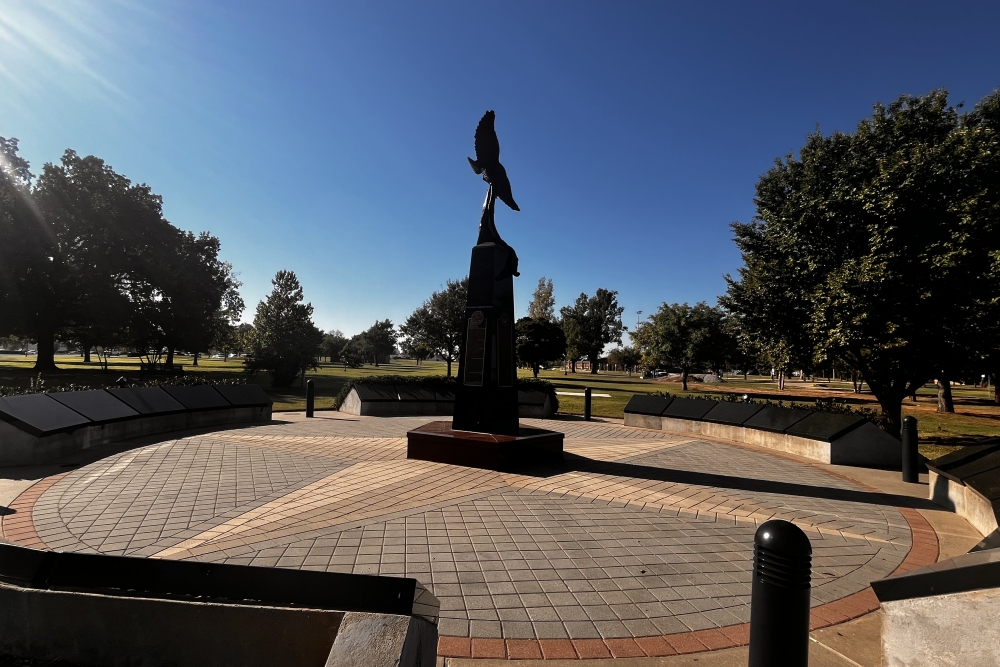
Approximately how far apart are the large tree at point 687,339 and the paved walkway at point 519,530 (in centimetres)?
3291

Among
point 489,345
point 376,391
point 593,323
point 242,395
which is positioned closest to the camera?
point 489,345

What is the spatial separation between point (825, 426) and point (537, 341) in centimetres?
3449

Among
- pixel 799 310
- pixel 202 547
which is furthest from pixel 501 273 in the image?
pixel 799 310

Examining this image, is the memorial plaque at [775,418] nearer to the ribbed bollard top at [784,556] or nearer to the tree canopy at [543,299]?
the ribbed bollard top at [784,556]

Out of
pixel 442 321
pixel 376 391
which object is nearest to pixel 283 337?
pixel 442 321

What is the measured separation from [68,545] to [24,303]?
31845 millimetres

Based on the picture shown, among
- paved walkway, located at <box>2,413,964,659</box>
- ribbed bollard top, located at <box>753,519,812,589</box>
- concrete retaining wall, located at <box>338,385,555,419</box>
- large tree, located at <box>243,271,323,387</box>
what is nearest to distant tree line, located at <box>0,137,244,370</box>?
large tree, located at <box>243,271,323,387</box>

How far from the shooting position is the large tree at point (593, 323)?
6304 centimetres

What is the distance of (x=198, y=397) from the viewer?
39.6ft

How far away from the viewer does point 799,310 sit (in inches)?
530

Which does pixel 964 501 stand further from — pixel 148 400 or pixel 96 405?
pixel 148 400

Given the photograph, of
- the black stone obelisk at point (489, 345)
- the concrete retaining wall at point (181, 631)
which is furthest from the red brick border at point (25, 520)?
the black stone obelisk at point (489, 345)

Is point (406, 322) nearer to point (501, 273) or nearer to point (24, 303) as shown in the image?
point (24, 303)

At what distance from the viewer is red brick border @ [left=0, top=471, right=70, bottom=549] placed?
14.5ft
